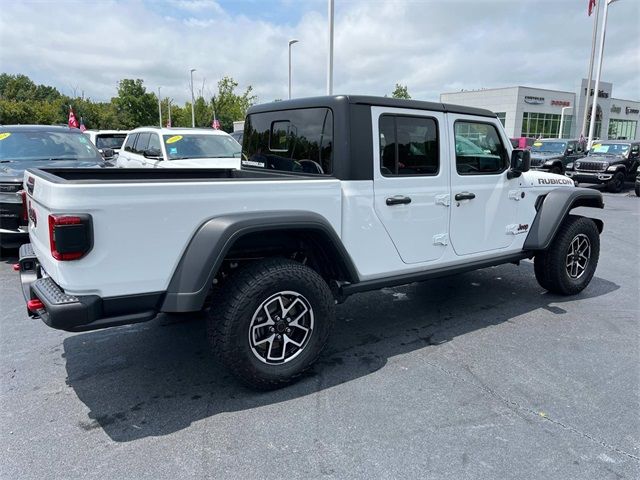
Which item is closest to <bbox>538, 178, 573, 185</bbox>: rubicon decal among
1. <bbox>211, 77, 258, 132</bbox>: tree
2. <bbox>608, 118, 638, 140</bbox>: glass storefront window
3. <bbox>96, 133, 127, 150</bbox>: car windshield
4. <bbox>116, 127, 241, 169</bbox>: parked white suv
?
<bbox>116, 127, 241, 169</bbox>: parked white suv

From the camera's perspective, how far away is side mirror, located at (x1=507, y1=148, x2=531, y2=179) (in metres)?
4.39

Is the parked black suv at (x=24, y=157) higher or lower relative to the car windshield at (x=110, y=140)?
lower

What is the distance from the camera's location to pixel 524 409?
3.02m

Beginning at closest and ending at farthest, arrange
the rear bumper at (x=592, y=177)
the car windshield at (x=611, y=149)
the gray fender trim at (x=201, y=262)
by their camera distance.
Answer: the gray fender trim at (x=201, y=262)
the rear bumper at (x=592, y=177)
the car windshield at (x=611, y=149)

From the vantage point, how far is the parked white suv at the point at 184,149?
8766mm

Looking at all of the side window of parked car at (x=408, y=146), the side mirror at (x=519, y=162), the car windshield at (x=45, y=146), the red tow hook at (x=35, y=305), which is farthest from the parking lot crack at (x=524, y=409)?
the car windshield at (x=45, y=146)

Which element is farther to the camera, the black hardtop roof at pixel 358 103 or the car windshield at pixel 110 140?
the car windshield at pixel 110 140

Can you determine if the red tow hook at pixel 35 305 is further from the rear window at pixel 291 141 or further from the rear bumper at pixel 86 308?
the rear window at pixel 291 141

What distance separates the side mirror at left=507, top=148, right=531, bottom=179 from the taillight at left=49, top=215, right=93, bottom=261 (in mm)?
3656

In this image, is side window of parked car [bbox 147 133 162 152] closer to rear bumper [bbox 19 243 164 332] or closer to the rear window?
the rear window

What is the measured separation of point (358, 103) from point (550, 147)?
19.0m

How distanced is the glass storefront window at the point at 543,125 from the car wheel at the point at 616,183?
125 feet

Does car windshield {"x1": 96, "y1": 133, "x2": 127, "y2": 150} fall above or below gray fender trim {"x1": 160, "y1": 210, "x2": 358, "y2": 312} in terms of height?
above

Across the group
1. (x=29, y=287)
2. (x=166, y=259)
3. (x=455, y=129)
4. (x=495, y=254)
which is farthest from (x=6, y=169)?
(x=495, y=254)
